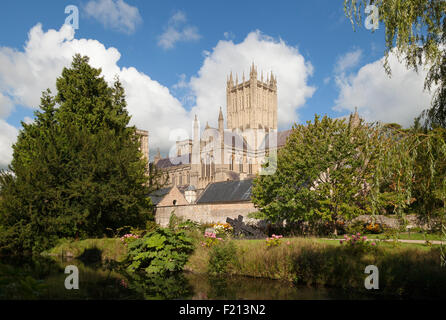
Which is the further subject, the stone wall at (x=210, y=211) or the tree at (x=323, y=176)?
the stone wall at (x=210, y=211)

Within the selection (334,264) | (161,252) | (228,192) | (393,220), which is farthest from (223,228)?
(228,192)

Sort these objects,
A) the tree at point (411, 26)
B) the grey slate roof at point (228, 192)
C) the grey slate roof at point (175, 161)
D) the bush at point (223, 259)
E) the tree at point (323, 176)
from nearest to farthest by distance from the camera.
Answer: the tree at point (411, 26) < the bush at point (223, 259) < the tree at point (323, 176) < the grey slate roof at point (228, 192) < the grey slate roof at point (175, 161)

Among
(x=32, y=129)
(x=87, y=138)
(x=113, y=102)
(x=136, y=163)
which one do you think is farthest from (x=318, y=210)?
(x=32, y=129)

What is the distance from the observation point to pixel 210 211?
102 feet

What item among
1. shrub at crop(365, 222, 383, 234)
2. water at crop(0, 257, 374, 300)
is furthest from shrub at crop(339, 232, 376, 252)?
shrub at crop(365, 222, 383, 234)

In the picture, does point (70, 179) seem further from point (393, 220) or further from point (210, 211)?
point (393, 220)

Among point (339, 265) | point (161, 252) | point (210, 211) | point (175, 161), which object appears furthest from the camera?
point (175, 161)

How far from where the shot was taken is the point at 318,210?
62.7 feet

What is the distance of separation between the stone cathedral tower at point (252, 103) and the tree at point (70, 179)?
211ft

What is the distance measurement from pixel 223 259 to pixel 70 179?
37.1 feet

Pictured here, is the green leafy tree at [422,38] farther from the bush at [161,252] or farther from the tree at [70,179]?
the tree at [70,179]

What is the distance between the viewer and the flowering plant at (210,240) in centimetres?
1519

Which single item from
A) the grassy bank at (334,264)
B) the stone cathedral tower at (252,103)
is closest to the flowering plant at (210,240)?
Result: the grassy bank at (334,264)
